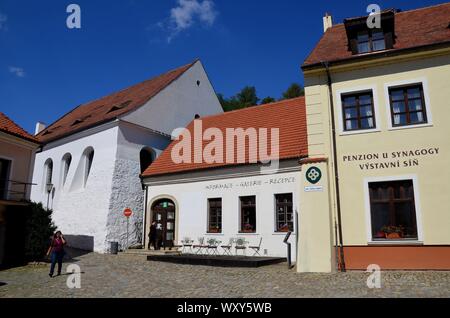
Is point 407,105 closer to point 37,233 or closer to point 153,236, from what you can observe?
point 153,236

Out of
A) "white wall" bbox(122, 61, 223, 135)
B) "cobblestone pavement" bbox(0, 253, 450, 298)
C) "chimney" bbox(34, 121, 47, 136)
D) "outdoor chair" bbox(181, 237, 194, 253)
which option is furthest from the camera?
"chimney" bbox(34, 121, 47, 136)

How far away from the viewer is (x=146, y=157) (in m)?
24.6

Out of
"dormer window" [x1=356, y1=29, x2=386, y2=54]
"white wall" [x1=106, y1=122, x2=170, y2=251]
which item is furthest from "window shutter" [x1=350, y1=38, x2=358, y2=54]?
"white wall" [x1=106, y1=122, x2=170, y2=251]

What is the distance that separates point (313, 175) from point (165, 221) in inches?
410

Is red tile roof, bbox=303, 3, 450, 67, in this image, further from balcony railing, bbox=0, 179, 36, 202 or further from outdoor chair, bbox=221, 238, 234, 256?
balcony railing, bbox=0, 179, 36, 202

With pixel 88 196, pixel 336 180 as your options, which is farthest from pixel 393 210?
pixel 88 196

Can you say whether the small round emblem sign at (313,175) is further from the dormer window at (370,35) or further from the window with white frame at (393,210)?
the dormer window at (370,35)

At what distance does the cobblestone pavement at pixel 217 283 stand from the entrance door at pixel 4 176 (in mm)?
3947

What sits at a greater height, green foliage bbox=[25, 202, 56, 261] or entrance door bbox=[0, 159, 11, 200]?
entrance door bbox=[0, 159, 11, 200]

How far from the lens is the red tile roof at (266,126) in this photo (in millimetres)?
17203

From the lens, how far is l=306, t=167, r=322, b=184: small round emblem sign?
1261 cm

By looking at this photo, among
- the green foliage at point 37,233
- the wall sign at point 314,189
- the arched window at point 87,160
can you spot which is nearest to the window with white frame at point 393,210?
the wall sign at point 314,189

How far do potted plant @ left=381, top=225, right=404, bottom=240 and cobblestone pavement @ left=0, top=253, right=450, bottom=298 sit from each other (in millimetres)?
1274
